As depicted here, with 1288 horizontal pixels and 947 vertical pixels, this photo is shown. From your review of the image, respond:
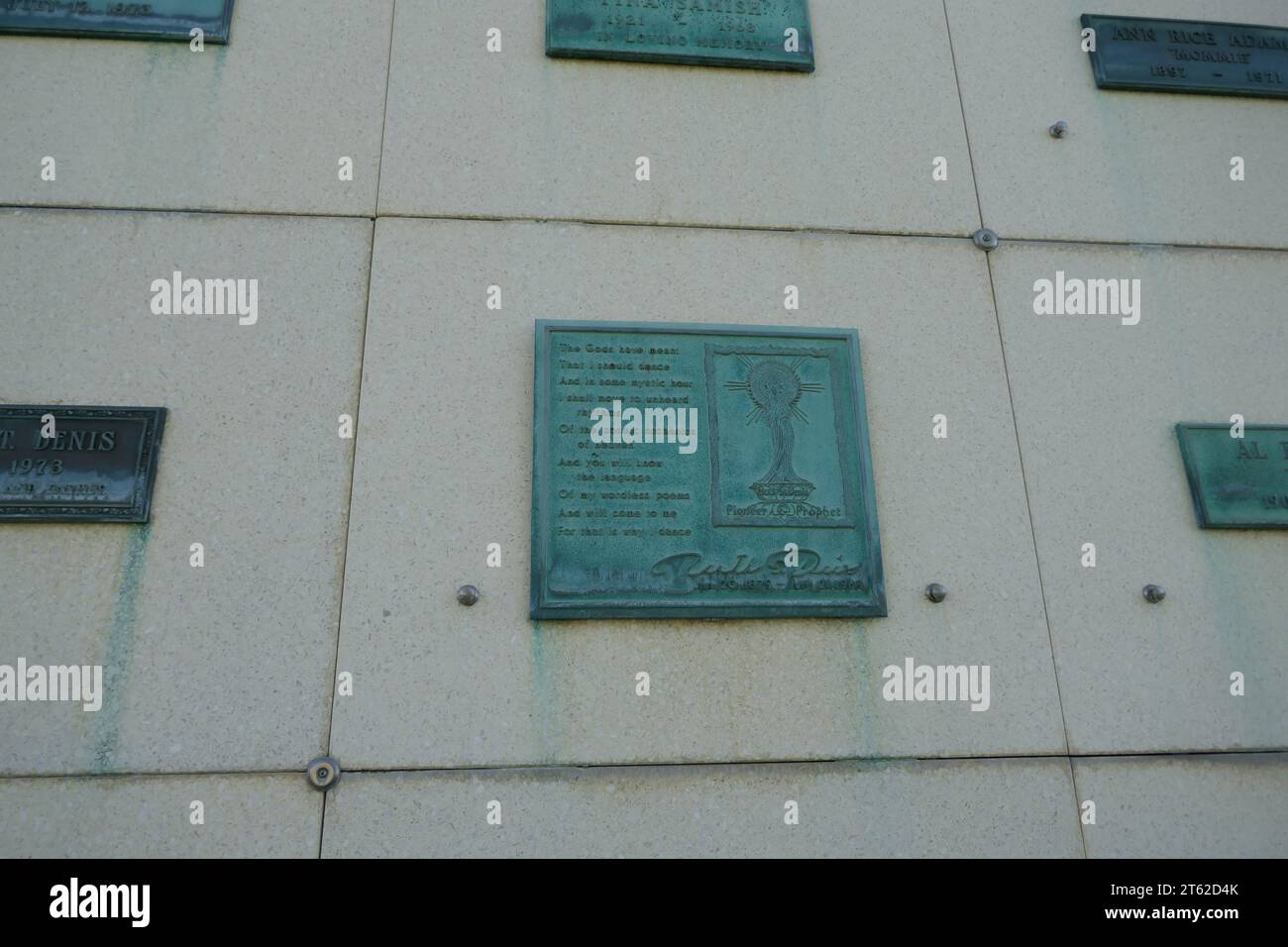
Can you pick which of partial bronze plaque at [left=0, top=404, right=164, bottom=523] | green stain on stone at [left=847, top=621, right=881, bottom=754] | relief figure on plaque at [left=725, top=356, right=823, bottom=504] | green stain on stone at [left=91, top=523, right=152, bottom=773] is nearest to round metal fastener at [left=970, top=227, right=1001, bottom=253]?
relief figure on plaque at [left=725, top=356, right=823, bottom=504]

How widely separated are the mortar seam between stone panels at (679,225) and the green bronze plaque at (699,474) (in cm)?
59

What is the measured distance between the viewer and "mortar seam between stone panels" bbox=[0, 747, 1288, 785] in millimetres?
3084

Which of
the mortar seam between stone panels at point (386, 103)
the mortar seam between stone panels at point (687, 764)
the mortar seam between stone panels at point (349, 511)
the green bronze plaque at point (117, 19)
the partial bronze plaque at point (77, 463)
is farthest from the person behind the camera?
the green bronze plaque at point (117, 19)

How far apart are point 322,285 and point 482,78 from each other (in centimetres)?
134

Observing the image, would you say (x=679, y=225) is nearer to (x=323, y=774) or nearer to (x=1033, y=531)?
(x=1033, y=531)

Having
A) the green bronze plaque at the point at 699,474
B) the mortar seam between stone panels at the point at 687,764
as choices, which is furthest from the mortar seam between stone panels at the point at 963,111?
the mortar seam between stone panels at the point at 687,764

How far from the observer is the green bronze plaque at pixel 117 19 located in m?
4.14

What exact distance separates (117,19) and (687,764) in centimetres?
435

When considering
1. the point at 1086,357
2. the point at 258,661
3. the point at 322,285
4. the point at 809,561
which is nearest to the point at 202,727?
the point at 258,661

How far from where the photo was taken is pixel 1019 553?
369 centimetres

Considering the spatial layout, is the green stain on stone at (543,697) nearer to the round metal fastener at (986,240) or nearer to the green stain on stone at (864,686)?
the green stain on stone at (864,686)

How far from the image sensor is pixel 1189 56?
476cm
